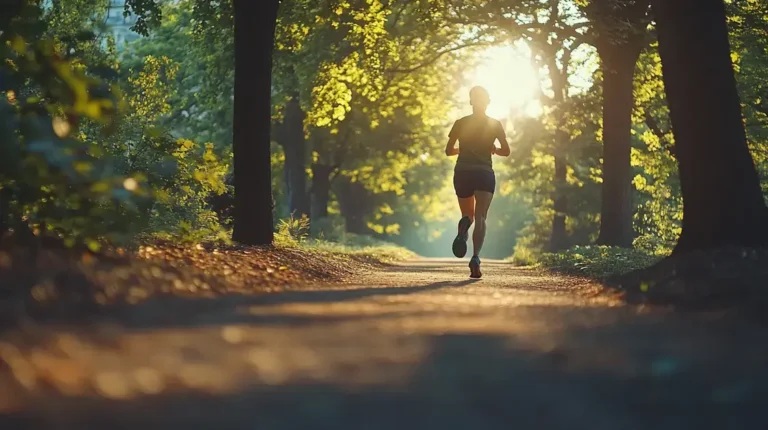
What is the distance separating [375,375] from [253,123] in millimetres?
10364

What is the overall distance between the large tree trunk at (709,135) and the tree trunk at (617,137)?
43.1 feet

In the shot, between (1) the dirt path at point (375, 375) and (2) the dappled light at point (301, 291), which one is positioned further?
(2) the dappled light at point (301, 291)

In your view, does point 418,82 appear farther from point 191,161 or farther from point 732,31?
point 191,161

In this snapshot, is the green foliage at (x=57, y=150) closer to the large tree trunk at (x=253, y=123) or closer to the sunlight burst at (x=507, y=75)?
the large tree trunk at (x=253, y=123)

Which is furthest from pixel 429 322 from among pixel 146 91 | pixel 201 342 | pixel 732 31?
pixel 732 31

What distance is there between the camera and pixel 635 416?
8.76ft

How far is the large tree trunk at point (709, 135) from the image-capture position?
28.2 feet

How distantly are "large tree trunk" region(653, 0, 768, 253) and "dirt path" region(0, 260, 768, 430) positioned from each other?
450 cm

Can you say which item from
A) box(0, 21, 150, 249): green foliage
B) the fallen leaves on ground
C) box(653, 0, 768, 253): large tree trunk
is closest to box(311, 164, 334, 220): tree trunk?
the fallen leaves on ground

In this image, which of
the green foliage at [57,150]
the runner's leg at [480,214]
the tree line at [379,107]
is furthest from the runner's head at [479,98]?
the green foliage at [57,150]

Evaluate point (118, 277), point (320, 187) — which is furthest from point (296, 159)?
point (118, 277)

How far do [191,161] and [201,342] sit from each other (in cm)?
819

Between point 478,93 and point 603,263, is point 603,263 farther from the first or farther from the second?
point 478,93

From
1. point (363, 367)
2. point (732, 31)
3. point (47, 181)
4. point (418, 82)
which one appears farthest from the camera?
point (418, 82)
